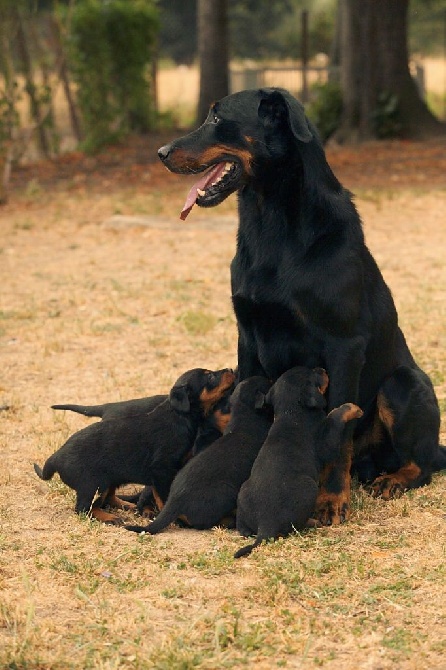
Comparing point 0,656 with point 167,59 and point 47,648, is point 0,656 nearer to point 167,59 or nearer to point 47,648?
point 47,648

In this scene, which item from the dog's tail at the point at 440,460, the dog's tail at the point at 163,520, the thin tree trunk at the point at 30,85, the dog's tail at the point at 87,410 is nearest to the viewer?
the dog's tail at the point at 163,520

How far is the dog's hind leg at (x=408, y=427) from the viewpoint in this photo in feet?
17.4

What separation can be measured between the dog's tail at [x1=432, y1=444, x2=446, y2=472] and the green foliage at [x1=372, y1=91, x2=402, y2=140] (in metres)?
15.5

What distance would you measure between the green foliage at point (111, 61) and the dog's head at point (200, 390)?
46.8 feet

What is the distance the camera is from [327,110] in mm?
21062

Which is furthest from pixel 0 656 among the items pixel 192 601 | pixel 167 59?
pixel 167 59

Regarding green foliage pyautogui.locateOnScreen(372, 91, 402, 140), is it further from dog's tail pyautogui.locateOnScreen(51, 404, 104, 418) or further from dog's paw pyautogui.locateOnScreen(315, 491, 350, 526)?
dog's paw pyautogui.locateOnScreen(315, 491, 350, 526)

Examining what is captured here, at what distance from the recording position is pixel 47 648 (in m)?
3.63

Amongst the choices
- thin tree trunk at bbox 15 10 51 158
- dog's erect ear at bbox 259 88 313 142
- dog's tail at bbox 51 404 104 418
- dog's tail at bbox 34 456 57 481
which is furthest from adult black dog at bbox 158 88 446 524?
thin tree trunk at bbox 15 10 51 158

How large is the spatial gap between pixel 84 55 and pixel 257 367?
15.0 metres

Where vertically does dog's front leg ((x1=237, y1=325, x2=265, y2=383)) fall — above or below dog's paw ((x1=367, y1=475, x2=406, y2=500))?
above

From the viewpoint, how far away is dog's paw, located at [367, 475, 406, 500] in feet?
17.5

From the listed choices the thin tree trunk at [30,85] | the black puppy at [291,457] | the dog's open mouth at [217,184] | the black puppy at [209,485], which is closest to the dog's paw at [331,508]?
the black puppy at [291,457]

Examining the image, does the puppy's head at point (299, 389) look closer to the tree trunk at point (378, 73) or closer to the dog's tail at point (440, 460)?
the dog's tail at point (440, 460)
